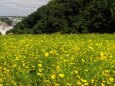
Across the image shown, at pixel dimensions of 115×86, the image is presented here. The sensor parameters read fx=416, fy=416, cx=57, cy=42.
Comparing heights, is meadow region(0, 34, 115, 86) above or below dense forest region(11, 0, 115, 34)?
above

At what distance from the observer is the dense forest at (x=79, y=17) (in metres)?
55.9

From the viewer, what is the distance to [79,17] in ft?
212

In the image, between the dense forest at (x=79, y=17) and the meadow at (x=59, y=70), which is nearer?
the meadow at (x=59, y=70)

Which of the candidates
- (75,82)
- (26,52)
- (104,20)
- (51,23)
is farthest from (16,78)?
(51,23)

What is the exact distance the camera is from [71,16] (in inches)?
2680

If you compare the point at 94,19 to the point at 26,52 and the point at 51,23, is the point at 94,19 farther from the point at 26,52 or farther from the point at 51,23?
the point at 26,52

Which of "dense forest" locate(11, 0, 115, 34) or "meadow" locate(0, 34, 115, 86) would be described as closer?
"meadow" locate(0, 34, 115, 86)

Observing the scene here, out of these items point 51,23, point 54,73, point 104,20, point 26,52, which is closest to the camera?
point 54,73

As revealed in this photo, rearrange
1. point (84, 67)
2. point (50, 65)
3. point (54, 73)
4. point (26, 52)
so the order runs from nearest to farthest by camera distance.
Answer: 1. point (54, 73)
2. point (84, 67)
3. point (50, 65)
4. point (26, 52)

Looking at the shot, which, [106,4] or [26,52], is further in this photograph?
[106,4]

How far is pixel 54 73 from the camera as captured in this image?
718cm

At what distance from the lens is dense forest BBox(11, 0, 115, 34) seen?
183ft

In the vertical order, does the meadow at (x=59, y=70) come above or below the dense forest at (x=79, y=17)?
above

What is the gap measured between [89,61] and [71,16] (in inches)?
2349
